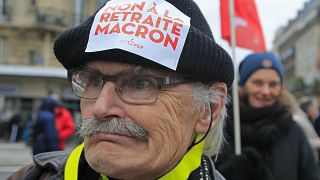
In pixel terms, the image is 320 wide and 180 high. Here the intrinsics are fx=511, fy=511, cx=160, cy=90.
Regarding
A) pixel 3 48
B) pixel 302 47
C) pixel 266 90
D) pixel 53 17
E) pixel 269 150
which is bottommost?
pixel 302 47

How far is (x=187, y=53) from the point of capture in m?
1.51

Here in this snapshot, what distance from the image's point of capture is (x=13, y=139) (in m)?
19.7

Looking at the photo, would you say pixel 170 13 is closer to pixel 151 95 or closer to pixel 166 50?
pixel 166 50

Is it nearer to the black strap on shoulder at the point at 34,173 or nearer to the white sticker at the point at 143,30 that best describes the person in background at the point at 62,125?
the black strap on shoulder at the point at 34,173

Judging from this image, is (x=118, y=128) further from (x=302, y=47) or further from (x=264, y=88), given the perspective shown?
(x=302, y=47)

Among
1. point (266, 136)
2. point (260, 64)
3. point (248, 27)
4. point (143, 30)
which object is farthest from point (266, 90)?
point (143, 30)

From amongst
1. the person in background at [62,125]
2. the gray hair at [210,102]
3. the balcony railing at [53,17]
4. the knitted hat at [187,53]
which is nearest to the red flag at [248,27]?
the gray hair at [210,102]

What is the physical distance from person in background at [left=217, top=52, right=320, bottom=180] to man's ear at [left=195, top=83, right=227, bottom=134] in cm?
131

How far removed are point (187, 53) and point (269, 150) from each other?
6.01ft

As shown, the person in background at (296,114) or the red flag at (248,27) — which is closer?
the person in background at (296,114)

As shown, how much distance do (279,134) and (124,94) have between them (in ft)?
6.48

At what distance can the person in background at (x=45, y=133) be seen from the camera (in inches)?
257

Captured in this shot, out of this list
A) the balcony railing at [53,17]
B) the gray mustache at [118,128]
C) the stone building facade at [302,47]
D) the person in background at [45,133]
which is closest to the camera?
the gray mustache at [118,128]

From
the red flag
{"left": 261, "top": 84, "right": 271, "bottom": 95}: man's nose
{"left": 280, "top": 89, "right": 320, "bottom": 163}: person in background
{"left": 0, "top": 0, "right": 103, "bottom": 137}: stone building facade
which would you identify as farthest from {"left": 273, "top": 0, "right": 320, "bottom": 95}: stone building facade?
{"left": 261, "top": 84, "right": 271, "bottom": 95}: man's nose
